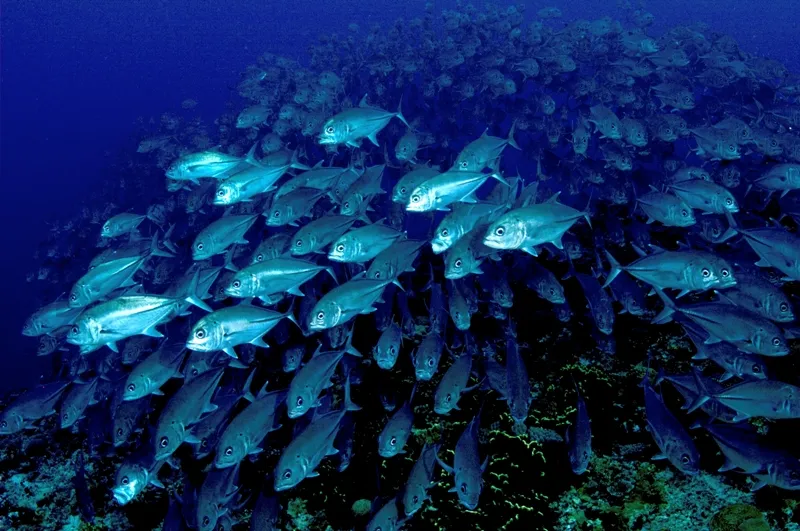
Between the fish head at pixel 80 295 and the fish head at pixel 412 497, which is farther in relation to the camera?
the fish head at pixel 80 295

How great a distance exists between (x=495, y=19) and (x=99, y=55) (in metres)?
98.2

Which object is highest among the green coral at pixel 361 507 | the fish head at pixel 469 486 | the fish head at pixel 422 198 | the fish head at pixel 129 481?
the fish head at pixel 422 198

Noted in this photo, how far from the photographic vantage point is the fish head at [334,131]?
5.38 m

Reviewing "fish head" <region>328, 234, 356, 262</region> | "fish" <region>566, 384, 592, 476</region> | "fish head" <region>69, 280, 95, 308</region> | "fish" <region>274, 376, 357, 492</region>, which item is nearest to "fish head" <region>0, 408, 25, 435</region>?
"fish head" <region>69, 280, 95, 308</region>

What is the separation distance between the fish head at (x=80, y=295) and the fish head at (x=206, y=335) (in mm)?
1507

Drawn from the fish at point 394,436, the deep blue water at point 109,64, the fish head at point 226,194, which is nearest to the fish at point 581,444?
the fish at point 394,436

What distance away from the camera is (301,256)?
4941 millimetres

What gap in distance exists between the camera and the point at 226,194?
190 inches

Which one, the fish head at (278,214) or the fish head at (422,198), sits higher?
the fish head at (422,198)

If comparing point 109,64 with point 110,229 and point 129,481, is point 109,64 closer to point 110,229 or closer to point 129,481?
point 110,229

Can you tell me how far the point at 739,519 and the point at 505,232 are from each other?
2918 mm

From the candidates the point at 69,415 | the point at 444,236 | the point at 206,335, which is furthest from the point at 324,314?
the point at 69,415

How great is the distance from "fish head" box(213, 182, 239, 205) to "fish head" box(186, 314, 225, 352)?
1.80 m

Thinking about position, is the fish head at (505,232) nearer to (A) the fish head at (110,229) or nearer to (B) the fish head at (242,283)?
(B) the fish head at (242,283)
